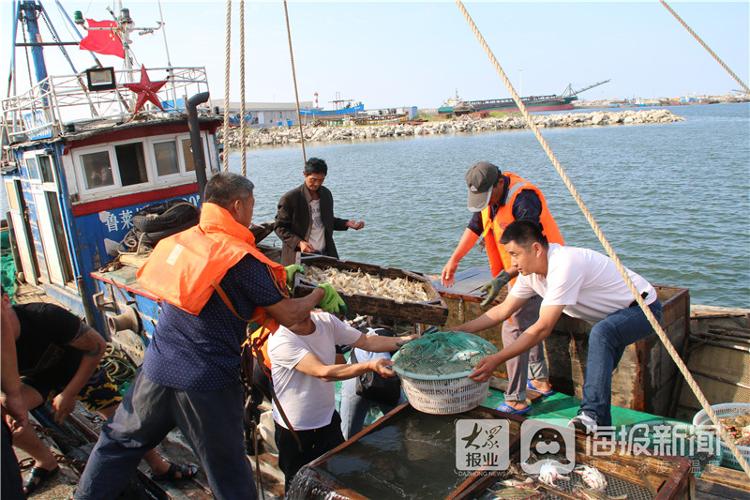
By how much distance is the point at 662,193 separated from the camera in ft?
73.3

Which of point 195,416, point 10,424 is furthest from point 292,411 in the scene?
point 10,424

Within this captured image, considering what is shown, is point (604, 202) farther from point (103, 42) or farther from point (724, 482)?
point (724, 482)

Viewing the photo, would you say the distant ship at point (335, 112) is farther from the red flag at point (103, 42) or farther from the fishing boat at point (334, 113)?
the red flag at point (103, 42)

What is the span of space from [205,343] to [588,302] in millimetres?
2336

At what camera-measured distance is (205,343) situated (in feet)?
9.71

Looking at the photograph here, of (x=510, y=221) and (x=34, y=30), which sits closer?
(x=510, y=221)

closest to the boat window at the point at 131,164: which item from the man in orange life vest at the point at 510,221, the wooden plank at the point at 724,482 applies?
the man in orange life vest at the point at 510,221

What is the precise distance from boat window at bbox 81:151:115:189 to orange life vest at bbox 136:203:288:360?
561 centimetres

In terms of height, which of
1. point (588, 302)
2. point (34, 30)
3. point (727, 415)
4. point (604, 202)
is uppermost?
point (34, 30)

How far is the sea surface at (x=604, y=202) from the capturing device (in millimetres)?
14375

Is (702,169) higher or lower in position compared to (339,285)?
lower

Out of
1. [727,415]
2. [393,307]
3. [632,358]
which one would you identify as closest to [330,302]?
[393,307]

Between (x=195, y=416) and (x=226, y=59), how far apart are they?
3068 millimetres

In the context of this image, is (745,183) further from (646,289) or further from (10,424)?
(10,424)
